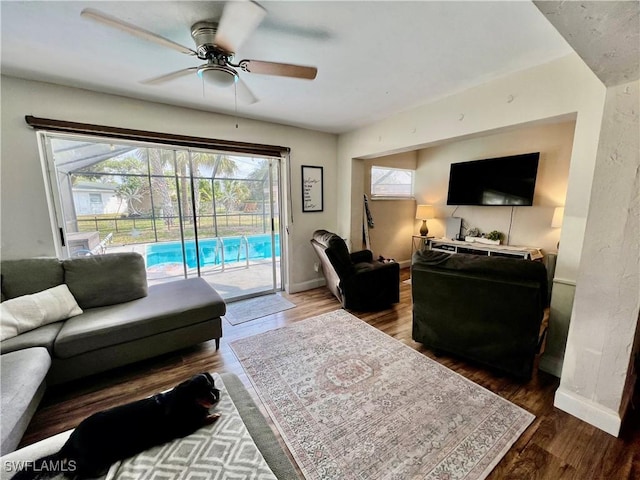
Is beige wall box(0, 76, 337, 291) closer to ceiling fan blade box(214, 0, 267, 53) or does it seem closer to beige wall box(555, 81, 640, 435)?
ceiling fan blade box(214, 0, 267, 53)

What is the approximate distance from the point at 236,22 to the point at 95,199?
2571 millimetres

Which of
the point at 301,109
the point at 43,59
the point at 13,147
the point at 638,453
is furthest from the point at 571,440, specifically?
the point at 13,147

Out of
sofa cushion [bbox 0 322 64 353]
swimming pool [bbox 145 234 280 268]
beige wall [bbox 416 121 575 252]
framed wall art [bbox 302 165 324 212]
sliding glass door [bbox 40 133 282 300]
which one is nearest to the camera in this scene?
sofa cushion [bbox 0 322 64 353]

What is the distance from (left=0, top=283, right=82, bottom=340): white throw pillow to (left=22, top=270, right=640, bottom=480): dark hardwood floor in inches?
21.2

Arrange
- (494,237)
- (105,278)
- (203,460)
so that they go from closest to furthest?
(203,460) → (105,278) → (494,237)

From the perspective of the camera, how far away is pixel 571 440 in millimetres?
1475

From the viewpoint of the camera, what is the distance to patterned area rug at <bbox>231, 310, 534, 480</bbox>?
1.37 metres

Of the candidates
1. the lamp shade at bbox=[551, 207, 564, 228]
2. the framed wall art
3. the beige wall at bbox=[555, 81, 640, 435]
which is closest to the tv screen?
the lamp shade at bbox=[551, 207, 564, 228]

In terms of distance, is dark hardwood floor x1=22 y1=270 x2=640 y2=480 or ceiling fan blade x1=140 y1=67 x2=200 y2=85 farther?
ceiling fan blade x1=140 y1=67 x2=200 y2=85

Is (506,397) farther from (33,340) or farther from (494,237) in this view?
(33,340)

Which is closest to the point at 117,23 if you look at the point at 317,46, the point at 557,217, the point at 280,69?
the point at 280,69

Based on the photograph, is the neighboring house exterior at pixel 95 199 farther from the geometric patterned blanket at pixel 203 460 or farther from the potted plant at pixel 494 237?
the potted plant at pixel 494 237

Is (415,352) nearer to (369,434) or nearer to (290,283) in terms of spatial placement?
(369,434)

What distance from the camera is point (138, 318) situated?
2.05 meters
